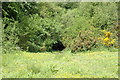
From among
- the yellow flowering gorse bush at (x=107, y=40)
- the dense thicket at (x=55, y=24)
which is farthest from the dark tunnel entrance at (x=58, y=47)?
the yellow flowering gorse bush at (x=107, y=40)

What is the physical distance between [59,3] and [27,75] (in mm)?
18560

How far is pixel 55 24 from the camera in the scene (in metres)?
19.3

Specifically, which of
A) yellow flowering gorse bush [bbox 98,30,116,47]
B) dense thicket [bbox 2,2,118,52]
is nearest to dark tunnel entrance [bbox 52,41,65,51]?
dense thicket [bbox 2,2,118,52]

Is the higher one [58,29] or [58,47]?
[58,29]

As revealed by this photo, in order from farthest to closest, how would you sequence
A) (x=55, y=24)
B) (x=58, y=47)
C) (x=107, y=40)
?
(x=58, y=47)
(x=55, y=24)
(x=107, y=40)

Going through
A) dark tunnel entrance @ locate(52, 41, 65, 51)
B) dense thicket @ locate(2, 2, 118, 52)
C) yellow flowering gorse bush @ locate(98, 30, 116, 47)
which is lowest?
dark tunnel entrance @ locate(52, 41, 65, 51)

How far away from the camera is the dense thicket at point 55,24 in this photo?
16359mm

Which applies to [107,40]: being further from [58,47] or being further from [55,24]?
[58,47]

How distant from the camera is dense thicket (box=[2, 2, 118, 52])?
16.4m

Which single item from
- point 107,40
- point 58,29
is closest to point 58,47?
point 58,29

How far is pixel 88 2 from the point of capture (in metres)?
21.0

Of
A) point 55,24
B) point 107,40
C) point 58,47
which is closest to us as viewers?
point 107,40

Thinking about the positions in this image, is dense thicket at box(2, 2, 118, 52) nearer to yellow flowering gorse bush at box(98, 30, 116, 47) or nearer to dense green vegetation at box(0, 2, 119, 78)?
dense green vegetation at box(0, 2, 119, 78)

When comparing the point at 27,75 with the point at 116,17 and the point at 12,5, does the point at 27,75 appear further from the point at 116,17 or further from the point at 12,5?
the point at 116,17
